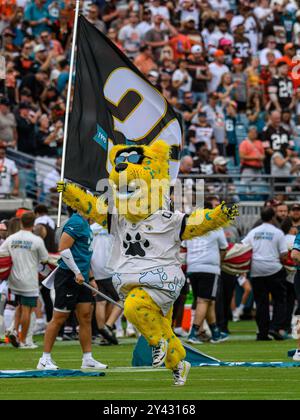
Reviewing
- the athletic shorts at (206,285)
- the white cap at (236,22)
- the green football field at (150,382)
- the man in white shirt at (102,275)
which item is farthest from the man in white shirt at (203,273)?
the white cap at (236,22)

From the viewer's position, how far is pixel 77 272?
1434 cm

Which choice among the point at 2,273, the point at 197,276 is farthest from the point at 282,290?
the point at 2,273

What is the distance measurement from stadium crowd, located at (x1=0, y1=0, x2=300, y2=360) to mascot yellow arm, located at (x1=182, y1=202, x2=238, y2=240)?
6715 millimetres

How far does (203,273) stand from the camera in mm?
18812

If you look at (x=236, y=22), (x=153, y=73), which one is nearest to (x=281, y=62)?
(x=236, y=22)

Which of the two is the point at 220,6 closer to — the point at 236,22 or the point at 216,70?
the point at 236,22

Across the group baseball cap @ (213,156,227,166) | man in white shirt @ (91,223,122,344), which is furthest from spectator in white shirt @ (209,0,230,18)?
man in white shirt @ (91,223,122,344)

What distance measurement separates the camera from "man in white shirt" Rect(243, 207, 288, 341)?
758 inches

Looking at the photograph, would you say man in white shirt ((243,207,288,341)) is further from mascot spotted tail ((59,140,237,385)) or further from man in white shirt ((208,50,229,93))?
man in white shirt ((208,50,229,93))

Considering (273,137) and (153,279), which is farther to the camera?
(273,137)

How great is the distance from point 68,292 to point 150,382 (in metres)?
2.29

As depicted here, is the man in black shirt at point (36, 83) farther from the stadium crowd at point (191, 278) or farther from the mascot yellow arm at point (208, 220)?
the mascot yellow arm at point (208, 220)

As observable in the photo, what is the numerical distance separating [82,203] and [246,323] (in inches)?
454

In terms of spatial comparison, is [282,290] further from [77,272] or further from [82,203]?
[82,203]
